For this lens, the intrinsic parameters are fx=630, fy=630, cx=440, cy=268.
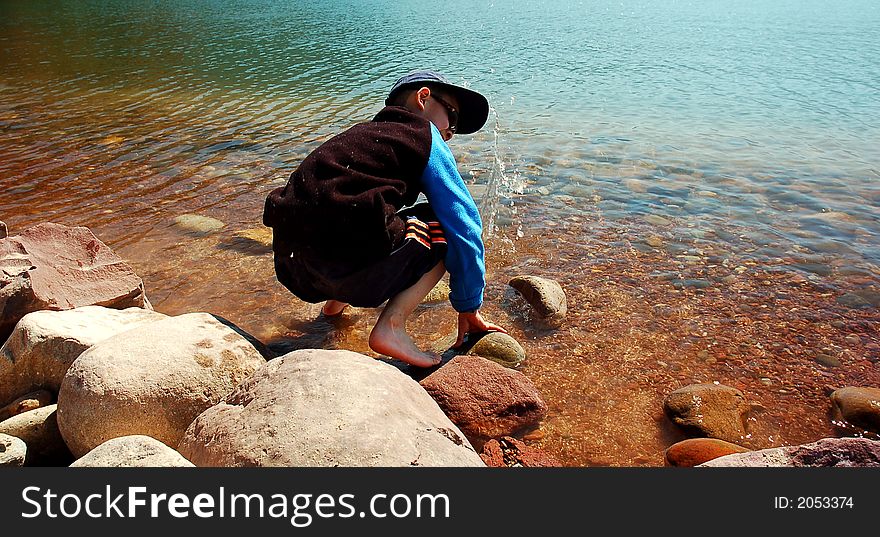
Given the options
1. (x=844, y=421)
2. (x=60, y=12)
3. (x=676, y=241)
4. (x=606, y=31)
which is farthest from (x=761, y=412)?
(x=60, y=12)

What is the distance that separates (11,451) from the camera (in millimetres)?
2301

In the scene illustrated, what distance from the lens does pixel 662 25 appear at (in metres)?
22.5

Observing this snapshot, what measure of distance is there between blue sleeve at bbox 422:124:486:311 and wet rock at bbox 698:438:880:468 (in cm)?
148

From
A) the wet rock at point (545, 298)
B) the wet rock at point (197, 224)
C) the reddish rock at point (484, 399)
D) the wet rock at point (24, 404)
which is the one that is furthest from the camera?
the wet rock at point (197, 224)

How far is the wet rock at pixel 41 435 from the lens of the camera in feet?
8.37

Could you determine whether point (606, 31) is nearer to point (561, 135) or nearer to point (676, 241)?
point (561, 135)

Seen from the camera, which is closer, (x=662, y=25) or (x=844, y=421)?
(x=844, y=421)

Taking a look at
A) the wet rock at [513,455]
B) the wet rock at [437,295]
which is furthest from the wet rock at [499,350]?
the wet rock at [437,295]

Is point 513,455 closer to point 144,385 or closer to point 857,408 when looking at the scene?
point 144,385

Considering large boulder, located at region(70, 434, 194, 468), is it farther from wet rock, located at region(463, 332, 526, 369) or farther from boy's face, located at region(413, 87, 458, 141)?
boy's face, located at region(413, 87, 458, 141)

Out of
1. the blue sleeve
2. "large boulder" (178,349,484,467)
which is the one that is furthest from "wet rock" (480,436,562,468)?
the blue sleeve

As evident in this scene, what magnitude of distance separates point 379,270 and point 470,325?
2.37 ft

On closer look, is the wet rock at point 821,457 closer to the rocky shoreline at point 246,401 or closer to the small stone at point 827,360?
the rocky shoreline at point 246,401
